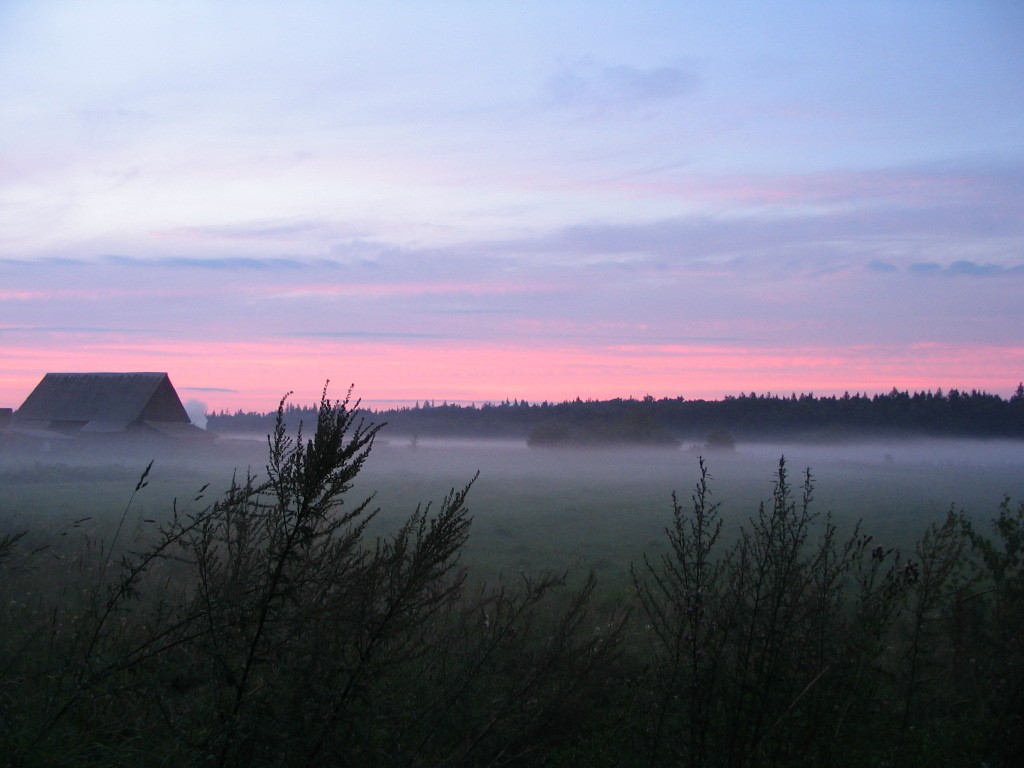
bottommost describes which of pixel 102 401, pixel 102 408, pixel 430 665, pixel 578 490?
pixel 578 490

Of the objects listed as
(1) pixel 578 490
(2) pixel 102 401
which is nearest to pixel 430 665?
(1) pixel 578 490

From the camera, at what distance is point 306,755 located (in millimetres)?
3582

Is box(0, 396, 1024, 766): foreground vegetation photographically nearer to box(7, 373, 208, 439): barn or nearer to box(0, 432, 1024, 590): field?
box(0, 432, 1024, 590): field

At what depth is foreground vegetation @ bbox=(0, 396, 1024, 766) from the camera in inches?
142

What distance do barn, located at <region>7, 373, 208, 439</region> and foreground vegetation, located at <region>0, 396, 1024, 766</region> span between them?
173 feet

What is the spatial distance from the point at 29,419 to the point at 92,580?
181 feet

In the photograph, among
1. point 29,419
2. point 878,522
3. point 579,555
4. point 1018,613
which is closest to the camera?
point 1018,613

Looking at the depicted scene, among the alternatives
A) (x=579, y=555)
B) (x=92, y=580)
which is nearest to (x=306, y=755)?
(x=92, y=580)

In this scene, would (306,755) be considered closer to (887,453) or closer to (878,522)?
(878,522)

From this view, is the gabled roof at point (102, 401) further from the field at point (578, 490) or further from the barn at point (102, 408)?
the field at point (578, 490)

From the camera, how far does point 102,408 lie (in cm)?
5631

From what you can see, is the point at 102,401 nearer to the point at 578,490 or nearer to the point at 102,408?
the point at 102,408

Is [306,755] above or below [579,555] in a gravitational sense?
above

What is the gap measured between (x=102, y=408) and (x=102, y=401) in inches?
24.3
